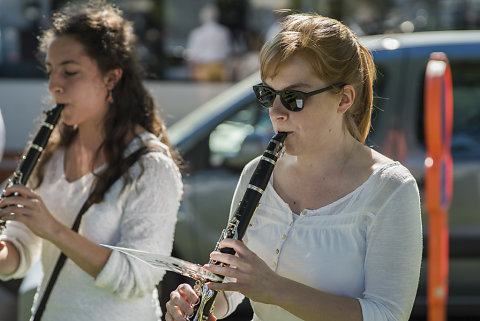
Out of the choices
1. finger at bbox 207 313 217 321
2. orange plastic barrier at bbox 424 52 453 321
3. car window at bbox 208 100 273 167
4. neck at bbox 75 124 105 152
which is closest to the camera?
finger at bbox 207 313 217 321

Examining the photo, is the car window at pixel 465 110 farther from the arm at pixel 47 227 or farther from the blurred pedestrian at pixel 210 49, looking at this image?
the blurred pedestrian at pixel 210 49

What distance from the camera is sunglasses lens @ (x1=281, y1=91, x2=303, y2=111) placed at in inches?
69.4

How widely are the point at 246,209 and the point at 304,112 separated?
268mm

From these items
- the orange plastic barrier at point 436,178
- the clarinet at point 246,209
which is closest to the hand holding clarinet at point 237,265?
the clarinet at point 246,209

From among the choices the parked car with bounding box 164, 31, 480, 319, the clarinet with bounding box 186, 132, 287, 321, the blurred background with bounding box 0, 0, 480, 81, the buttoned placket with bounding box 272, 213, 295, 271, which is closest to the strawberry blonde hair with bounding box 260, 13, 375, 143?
the clarinet with bounding box 186, 132, 287, 321

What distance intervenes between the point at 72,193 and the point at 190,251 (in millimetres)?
2343

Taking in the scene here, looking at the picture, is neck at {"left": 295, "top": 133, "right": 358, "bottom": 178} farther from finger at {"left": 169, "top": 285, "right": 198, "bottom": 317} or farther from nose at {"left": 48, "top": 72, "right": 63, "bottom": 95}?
nose at {"left": 48, "top": 72, "right": 63, "bottom": 95}

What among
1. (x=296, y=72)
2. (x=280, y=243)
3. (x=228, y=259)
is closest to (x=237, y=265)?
(x=228, y=259)

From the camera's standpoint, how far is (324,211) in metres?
1.80

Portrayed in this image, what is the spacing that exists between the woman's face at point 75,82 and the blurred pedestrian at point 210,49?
6021 millimetres

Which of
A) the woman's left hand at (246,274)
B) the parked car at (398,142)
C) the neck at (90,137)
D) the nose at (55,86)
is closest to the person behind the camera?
the woman's left hand at (246,274)

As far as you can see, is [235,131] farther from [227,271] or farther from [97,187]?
[227,271]

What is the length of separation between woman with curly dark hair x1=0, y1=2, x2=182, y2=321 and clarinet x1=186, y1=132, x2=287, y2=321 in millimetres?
487

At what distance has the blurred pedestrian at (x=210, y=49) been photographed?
8.38m
